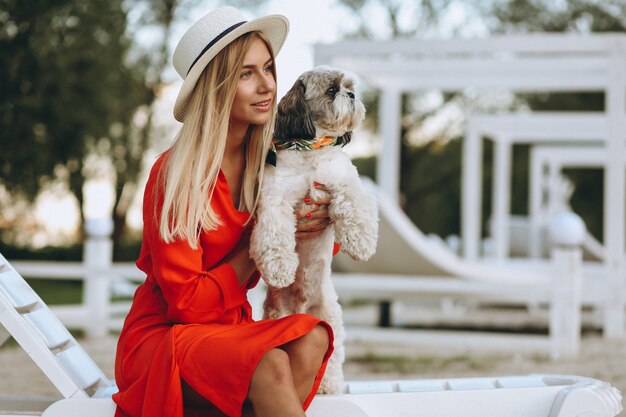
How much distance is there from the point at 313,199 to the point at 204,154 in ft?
1.20

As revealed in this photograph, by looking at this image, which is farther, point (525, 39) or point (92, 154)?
point (92, 154)

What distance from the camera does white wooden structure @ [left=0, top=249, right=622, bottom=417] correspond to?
246 cm

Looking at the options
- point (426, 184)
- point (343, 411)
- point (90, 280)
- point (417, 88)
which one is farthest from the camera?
point (426, 184)

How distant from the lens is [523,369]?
562cm

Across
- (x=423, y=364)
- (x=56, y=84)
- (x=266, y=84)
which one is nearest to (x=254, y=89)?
(x=266, y=84)

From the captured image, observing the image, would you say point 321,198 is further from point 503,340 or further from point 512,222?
point 512,222

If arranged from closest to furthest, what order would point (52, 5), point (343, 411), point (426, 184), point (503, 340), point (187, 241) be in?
point (187, 241) < point (343, 411) < point (503, 340) < point (52, 5) < point (426, 184)

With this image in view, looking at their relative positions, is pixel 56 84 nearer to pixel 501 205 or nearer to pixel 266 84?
pixel 501 205

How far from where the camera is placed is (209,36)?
246 centimetres

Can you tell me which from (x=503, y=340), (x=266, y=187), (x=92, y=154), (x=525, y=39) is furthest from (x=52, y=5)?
(x=266, y=187)

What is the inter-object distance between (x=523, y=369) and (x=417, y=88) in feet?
15.2

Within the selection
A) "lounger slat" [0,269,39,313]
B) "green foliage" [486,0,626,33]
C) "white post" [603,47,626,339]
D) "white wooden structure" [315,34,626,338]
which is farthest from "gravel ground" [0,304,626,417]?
"green foliage" [486,0,626,33]

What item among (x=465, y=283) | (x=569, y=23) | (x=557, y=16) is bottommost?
(x=465, y=283)

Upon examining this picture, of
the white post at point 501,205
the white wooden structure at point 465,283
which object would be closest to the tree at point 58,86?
the white post at point 501,205
